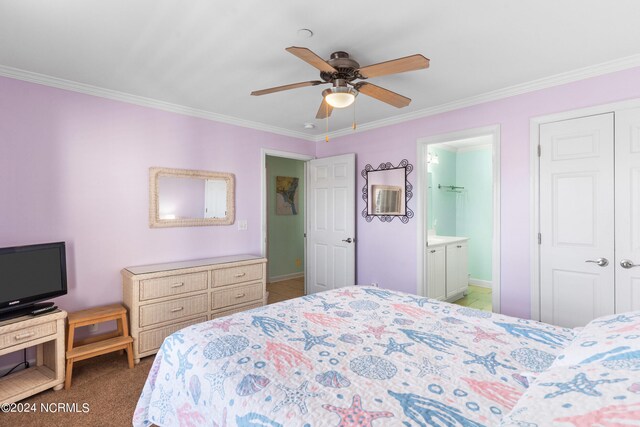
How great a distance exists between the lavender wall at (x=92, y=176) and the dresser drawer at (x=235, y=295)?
0.60 m

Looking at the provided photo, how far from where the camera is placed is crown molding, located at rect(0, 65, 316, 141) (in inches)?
99.8

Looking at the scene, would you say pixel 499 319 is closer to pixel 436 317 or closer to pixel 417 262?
pixel 436 317

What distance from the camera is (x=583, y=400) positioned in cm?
77

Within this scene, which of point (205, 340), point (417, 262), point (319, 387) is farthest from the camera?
point (417, 262)

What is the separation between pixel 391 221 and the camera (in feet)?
12.8

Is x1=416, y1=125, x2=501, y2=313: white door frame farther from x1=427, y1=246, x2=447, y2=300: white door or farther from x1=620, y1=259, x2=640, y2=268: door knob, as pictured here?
x1=620, y1=259, x2=640, y2=268: door knob

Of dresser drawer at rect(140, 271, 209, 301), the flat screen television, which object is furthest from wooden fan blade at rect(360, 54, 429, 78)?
the flat screen television

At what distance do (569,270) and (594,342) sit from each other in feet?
5.87

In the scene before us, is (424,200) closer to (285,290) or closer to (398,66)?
(398,66)

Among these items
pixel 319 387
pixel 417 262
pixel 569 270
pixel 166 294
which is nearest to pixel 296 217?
pixel 417 262

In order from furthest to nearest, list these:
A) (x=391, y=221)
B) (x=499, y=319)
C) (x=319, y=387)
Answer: (x=391, y=221) → (x=499, y=319) → (x=319, y=387)

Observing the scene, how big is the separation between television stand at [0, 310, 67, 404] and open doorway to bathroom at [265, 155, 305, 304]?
340cm

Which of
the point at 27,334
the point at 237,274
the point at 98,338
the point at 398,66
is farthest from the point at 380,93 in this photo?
the point at 98,338

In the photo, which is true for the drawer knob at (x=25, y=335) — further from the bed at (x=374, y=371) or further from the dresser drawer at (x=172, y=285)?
the bed at (x=374, y=371)
